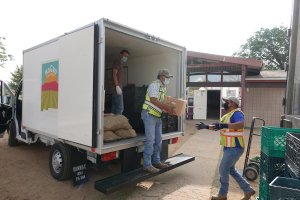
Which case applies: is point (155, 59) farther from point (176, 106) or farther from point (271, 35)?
point (271, 35)

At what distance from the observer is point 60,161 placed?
4.98m

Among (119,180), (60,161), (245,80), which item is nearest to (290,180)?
(119,180)

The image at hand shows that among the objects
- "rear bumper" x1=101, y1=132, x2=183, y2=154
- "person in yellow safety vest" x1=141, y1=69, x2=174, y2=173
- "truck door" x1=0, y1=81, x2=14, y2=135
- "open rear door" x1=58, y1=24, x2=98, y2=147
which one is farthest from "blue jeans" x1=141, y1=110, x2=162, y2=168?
"truck door" x1=0, y1=81, x2=14, y2=135

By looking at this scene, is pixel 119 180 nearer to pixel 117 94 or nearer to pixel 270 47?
pixel 117 94

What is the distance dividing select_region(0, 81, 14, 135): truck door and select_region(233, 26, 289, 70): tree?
34520mm

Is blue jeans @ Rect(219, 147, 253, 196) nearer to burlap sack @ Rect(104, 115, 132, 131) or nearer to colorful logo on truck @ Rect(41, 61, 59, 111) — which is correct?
burlap sack @ Rect(104, 115, 132, 131)

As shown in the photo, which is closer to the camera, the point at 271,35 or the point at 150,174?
the point at 150,174

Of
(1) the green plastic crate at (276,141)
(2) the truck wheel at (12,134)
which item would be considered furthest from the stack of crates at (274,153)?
(2) the truck wheel at (12,134)

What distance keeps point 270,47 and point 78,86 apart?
123 feet

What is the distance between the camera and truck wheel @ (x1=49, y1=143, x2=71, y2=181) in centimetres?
471

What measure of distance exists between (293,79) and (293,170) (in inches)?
78.4

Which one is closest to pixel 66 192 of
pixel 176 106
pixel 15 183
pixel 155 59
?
pixel 15 183

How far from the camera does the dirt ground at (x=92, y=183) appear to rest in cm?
447

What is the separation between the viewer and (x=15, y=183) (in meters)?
5.03
